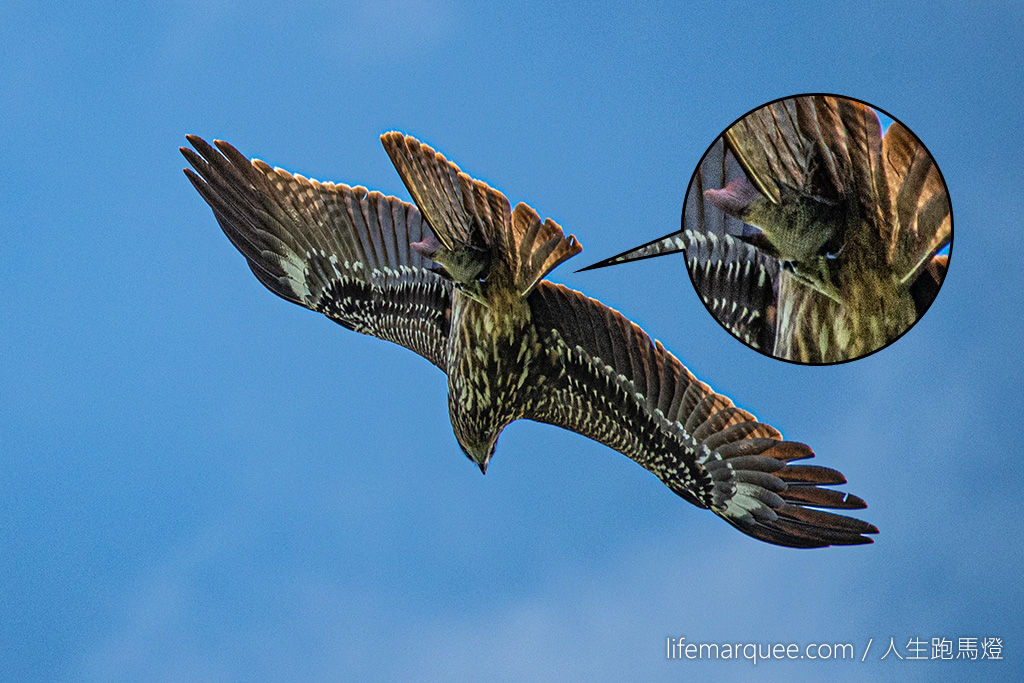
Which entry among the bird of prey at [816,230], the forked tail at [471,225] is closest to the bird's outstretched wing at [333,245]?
the forked tail at [471,225]

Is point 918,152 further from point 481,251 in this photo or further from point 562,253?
point 481,251

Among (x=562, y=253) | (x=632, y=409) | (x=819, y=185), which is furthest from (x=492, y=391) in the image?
(x=819, y=185)

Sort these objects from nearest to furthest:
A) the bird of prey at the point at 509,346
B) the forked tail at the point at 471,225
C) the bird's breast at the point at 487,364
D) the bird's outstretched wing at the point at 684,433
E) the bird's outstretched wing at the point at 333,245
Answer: the forked tail at the point at 471,225 < the bird's breast at the point at 487,364 < the bird of prey at the point at 509,346 < the bird's outstretched wing at the point at 684,433 < the bird's outstretched wing at the point at 333,245

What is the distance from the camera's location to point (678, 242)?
7949 millimetres

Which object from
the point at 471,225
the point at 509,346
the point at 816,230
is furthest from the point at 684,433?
the point at 816,230

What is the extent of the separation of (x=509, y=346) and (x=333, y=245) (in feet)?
5.37

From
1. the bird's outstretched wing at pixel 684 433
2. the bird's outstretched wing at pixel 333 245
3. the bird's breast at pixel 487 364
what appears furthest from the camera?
the bird's outstretched wing at pixel 333 245

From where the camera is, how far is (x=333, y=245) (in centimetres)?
1015

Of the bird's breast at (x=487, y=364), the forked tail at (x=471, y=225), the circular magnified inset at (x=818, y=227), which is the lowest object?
the circular magnified inset at (x=818, y=227)

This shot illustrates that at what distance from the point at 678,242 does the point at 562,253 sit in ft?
2.28

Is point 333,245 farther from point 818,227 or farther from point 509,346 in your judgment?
point 818,227

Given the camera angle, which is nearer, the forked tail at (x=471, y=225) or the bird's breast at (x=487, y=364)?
the forked tail at (x=471, y=225)

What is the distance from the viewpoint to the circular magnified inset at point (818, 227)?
732cm

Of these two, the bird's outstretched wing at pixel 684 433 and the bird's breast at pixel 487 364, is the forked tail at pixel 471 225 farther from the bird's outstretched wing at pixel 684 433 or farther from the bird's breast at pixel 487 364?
the bird's outstretched wing at pixel 684 433
